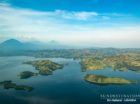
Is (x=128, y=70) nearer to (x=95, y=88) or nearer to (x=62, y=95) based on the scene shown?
(x=95, y=88)

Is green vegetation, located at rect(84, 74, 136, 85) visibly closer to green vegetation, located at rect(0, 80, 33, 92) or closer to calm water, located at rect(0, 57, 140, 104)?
calm water, located at rect(0, 57, 140, 104)

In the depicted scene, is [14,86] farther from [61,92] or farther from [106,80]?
[106,80]

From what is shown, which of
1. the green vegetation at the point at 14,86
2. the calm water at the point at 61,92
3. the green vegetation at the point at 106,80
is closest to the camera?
the calm water at the point at 61,92

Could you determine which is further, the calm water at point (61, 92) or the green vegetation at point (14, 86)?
the green vegetation at point (14, 86)

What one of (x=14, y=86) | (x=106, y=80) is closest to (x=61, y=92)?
(x=14, y=86)

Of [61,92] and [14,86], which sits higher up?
[14,86]

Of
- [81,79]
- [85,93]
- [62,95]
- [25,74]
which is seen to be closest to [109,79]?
[81,79]

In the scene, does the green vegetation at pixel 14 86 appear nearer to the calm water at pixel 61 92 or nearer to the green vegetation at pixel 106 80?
the calm water at pixel 61 92

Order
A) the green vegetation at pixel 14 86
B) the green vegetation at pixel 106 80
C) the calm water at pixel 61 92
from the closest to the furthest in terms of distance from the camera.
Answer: the calm water at pixel 61 92, the green vegetation at pixel 14 86, the green vegetation at pixel 106 80

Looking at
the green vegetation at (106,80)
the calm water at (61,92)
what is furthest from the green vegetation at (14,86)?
the green vegetation at (106,80)

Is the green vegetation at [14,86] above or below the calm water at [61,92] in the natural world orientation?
above

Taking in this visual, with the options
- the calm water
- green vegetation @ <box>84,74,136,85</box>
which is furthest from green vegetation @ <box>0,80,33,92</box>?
green vegetation @ <box>84,74,136,85</box>
